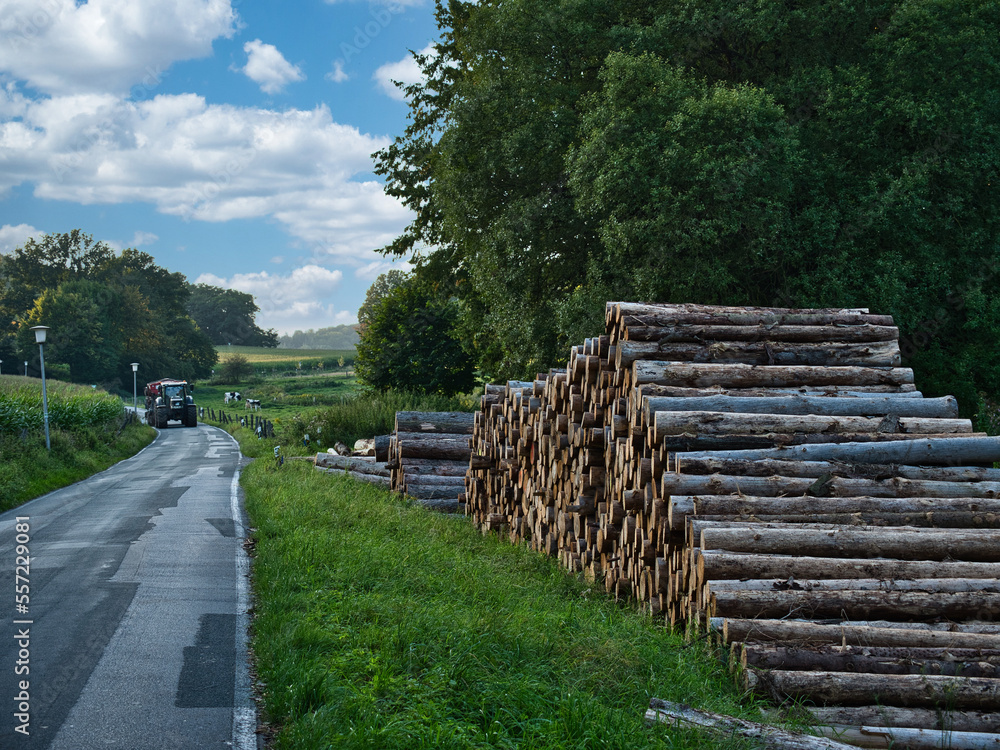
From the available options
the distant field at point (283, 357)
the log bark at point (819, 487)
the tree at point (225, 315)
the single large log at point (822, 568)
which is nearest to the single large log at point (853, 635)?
the single large log at point (822, 568)

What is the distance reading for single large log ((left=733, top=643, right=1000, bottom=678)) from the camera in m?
5.11

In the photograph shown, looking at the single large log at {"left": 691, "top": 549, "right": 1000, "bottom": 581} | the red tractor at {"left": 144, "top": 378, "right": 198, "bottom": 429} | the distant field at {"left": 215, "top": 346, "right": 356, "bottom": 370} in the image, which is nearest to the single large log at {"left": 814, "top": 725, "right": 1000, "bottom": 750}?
the single large log at {"left": 691, "top": 549, "right": 1000, "bottom": 581}

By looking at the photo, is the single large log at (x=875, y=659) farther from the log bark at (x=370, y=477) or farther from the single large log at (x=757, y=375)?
the log bark at (x=370, y=477)

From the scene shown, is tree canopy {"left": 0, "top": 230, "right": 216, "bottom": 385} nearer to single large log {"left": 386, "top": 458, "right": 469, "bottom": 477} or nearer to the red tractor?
the red tractor

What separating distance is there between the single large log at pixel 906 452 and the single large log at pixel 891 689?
2572mm

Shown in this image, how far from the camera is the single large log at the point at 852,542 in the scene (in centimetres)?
616

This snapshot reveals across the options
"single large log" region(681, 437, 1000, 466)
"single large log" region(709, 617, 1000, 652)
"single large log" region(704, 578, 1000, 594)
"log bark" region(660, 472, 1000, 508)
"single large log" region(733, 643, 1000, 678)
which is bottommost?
"single large log" region(733, 643, 1000, 678)

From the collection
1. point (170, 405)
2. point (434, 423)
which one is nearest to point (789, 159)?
point (434, 423)

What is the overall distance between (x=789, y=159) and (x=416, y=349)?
1906cm

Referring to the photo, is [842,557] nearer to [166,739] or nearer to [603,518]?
[603,518]

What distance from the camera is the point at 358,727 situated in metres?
4.48

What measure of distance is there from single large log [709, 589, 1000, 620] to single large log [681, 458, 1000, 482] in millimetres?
1438

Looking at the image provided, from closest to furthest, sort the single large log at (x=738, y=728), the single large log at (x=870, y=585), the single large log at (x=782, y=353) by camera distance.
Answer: the single large log at (x=738, y=728)
the single large log at (x=870, y=585)
the single large log at (x=782, y=353)

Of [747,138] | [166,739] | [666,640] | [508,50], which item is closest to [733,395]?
[666,640]
